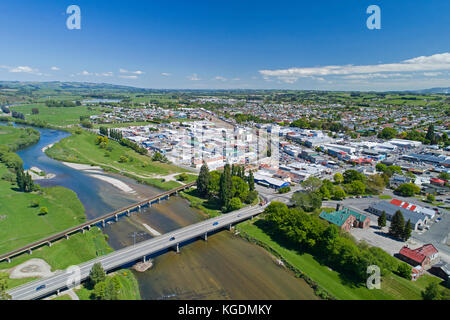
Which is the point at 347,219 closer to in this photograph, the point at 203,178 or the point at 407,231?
the point at 407,231

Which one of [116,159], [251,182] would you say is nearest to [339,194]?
[251,182]

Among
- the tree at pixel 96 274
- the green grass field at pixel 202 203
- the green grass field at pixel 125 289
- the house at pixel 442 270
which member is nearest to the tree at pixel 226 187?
the green grass field at pixel 202 203

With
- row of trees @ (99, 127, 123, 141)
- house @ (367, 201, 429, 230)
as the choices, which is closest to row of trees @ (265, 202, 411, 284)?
house @ (367, 201, 429, 230)

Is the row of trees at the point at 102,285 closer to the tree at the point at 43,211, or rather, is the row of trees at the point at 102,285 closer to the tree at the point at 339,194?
the tree at the point at 43,211

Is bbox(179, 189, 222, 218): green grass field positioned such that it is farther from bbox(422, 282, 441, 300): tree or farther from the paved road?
bbox(422, 282, 441, 300): tree
